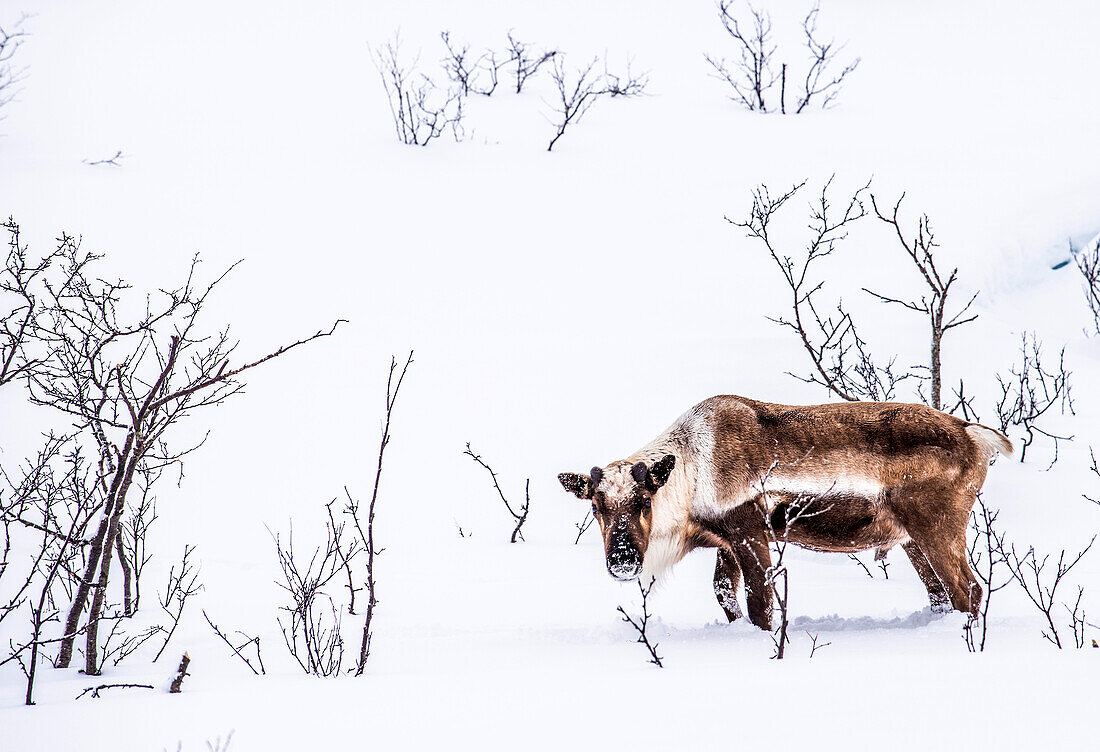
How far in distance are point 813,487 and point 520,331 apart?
489 centimetres

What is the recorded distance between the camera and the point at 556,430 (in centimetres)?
721

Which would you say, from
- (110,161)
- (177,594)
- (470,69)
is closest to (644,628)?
(177,594)

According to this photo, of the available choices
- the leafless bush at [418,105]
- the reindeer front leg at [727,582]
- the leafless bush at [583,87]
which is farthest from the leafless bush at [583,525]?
the leafless bush at [583,87]

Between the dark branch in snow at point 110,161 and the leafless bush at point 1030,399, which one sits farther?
the dark branch in snow at point 110,161

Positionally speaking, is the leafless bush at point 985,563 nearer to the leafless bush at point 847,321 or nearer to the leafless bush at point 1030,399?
the leafless bush at point 847,321

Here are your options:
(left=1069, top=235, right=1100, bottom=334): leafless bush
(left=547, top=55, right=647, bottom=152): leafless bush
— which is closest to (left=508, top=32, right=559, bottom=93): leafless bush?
(left=547, top=55, right=647, bottom=152): leafless bush

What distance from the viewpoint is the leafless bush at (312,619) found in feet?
11.1

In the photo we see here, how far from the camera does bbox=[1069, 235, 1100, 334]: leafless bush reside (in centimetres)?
884

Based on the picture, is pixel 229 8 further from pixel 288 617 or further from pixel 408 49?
pixel 288 617

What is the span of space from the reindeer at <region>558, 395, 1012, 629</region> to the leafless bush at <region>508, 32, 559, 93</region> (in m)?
12.5

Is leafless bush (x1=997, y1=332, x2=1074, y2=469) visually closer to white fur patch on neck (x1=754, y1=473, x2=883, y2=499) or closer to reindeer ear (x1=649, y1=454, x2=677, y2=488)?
white fur patch on neck (x1=754, y1=473, x2=883, y2=499)

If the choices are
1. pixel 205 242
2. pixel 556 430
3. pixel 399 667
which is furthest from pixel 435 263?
pixel 399 667

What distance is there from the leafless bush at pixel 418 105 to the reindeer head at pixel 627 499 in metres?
9.44

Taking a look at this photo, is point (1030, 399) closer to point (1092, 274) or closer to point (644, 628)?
point (1092, 274)
